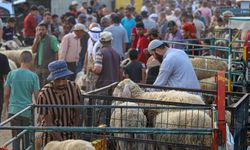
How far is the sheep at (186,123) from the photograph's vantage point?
287 inches

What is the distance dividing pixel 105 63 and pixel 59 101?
364 cm

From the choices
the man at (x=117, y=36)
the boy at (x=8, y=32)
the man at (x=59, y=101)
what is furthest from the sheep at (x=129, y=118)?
the boy at (x=8, y=32)

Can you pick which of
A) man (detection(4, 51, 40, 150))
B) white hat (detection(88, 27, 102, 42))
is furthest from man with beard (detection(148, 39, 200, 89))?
white hat (detection(88, 27, 102, 42))

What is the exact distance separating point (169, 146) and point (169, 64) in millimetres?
1861

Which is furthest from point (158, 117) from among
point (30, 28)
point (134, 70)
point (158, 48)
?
point (30, 28)

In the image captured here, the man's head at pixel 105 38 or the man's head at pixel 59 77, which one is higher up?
the man's head at pixel 105 38

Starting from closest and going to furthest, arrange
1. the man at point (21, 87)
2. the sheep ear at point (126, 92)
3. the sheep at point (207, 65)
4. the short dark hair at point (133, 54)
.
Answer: the sheep ear at point (126, 92)
the man at point (21, 87)
the short dark hair at point (133, 54)
the sheep at point (207, 65)

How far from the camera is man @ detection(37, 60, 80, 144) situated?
24.7 feet

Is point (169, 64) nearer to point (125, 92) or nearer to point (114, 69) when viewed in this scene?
point (125, 92)

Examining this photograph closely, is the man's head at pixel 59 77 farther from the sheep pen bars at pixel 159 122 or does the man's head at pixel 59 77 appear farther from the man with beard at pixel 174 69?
the man with beard at pixel 174 69

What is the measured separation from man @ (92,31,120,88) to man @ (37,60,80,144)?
3.37 m

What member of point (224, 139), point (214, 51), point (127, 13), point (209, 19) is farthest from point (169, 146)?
point (209, 19)

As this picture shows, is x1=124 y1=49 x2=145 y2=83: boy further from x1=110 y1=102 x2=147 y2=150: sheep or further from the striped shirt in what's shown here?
the striped shirt

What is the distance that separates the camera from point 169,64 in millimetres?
9047
